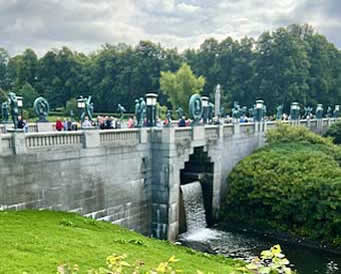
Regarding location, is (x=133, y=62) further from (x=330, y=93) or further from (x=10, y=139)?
(x=10, y=139)

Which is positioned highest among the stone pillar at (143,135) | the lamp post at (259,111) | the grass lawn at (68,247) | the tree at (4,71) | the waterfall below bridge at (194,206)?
the tree at (4,71)

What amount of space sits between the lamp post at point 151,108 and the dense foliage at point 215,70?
40919 mm

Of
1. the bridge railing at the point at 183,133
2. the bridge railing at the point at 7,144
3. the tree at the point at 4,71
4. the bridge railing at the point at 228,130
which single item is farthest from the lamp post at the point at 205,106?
the tree at the point at 4,71

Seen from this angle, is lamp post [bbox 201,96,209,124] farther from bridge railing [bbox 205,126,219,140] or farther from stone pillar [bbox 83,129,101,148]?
stone pillar [bbox 83,129,101,148]

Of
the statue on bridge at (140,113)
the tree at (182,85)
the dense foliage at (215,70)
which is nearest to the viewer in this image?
the statue on bridge at (140,113)

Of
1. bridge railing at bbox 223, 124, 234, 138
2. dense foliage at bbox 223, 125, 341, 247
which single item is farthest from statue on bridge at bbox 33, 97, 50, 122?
dense foliage at bbox 223, 125, 341, 247

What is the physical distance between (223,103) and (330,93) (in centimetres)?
1873

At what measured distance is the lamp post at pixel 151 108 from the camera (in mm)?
19427

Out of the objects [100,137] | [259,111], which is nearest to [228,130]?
[259,111]

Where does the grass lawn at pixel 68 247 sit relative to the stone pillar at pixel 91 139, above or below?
below

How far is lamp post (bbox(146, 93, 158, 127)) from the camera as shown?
19427 mm

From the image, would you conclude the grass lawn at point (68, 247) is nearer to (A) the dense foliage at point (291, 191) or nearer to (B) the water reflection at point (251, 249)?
(B) the water reflection at point (251, 249)

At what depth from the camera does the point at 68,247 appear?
33.1 ft

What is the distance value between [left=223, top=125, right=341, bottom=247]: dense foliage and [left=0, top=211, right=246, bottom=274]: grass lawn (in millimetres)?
9190
